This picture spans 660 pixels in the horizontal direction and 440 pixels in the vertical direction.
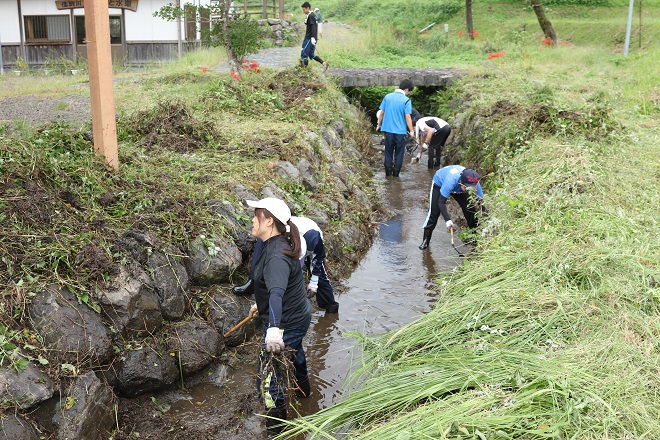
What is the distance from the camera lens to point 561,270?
5980mm

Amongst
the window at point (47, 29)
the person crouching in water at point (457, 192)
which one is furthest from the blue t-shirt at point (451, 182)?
the window at point (47, 29)

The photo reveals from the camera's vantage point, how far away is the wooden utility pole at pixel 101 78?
7191mm

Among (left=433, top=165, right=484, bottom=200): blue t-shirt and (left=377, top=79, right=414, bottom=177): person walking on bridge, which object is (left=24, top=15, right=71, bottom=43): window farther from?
(left=433, top=165, right=484, bottom=200): blue t-shirt

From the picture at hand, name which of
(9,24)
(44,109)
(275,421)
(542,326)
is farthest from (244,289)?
(9,24)

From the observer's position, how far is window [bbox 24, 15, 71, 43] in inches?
850

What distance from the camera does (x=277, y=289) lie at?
4844 millimetres

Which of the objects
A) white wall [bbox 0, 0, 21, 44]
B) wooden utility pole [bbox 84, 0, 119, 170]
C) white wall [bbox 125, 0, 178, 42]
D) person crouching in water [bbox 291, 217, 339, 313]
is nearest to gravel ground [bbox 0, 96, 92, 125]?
wooden utility pole [bbox 84, 0, 119, 170]

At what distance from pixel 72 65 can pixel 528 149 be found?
14353mm

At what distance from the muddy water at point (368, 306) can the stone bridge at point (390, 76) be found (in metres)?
6.89

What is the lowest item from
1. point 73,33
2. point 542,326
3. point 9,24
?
point 542,326

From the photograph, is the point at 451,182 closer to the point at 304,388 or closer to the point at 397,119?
the point at 304,388

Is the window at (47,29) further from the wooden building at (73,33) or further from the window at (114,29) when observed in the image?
the window at (114,29)

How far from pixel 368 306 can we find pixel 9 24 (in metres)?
18.7

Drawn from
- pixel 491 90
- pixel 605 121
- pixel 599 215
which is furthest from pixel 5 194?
pixel 491 90
